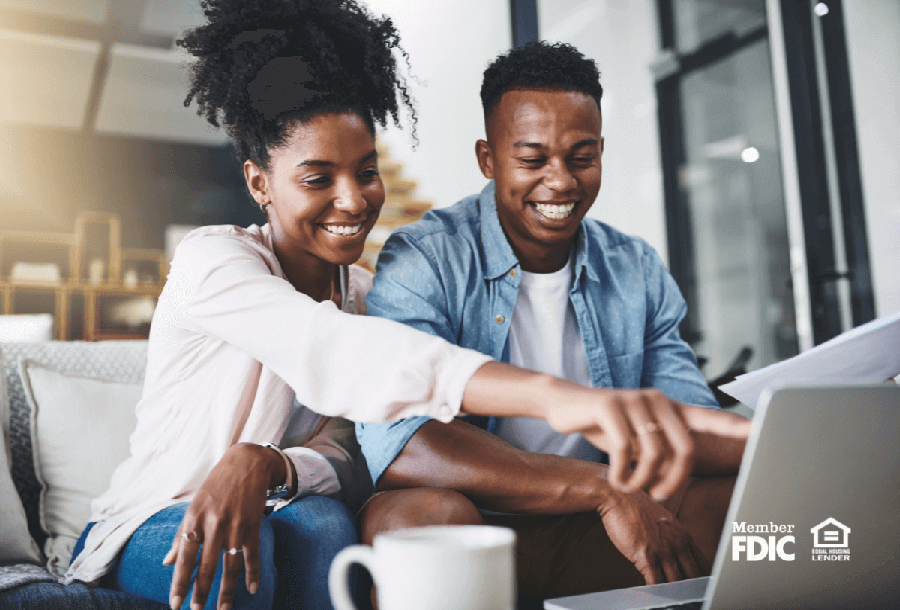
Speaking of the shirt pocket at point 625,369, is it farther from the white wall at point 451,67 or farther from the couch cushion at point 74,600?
the white wall at point 451,67

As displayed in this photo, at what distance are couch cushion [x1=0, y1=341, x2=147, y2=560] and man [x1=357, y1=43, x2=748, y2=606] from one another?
70cm

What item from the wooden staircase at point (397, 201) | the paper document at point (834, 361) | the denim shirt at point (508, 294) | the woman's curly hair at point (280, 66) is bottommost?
the paper document at point (834, 361)

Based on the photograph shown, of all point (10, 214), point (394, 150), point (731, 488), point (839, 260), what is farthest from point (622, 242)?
point (10, 214)

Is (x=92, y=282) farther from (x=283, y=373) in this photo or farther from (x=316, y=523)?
(x=283, y=373)

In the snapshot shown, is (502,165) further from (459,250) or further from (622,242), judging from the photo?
(622,242)

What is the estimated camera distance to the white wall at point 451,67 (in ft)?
11.8

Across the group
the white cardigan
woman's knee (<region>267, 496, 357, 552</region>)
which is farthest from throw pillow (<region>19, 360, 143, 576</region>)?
woman's knee (<region>267, 496, 357, 552</region>)

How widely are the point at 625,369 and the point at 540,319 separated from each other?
18 cm

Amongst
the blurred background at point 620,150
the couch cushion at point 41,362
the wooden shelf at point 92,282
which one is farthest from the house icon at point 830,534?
the wooden shelf at point 92,282

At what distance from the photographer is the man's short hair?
129 centimetres

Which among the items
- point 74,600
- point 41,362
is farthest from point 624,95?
point 74,600

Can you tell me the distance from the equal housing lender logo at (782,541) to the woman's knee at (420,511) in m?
0.37

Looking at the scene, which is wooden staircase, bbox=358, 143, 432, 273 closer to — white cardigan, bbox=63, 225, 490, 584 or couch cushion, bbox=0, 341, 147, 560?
couch cushion, bbox=0, 341, 147, 560

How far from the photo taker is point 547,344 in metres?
1.30
